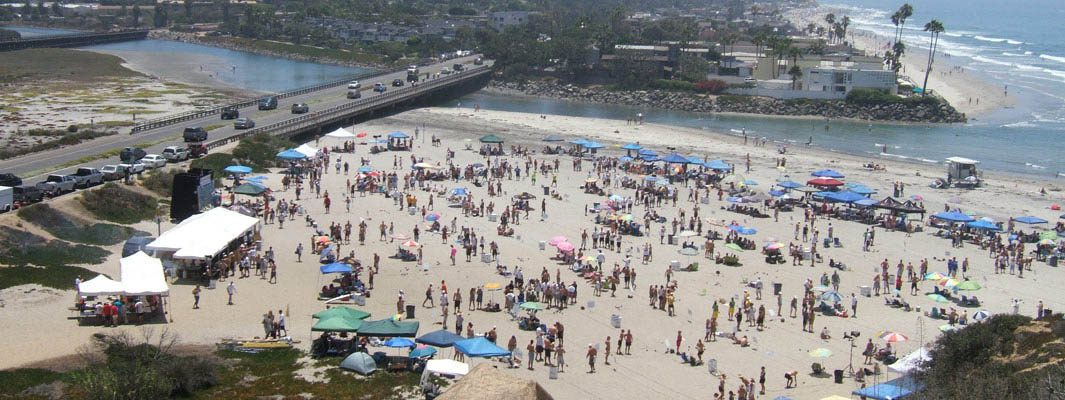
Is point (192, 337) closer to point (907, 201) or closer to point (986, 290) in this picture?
point (986, 290)

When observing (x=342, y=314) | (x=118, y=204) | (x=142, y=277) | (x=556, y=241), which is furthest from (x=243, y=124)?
(x=342, y=314)

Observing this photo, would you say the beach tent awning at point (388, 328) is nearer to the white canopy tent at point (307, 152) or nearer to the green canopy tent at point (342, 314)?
the green canopy tent at point (342, 314)

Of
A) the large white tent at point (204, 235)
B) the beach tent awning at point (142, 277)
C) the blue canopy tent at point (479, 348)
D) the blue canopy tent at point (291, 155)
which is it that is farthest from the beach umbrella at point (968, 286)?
the blue canopy tent at point (291, 155)

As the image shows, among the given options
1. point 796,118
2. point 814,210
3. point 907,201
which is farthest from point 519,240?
point 796,118

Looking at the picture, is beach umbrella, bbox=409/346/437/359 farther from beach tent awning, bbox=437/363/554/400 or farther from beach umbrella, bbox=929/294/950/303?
beach umbrella, bbox=929/294/950/303

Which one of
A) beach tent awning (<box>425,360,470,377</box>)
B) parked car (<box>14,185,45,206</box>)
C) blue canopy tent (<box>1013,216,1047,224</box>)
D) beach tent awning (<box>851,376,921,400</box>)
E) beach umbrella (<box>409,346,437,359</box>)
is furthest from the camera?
blue canopy tent (<box>1013,216,1047,224</box>)

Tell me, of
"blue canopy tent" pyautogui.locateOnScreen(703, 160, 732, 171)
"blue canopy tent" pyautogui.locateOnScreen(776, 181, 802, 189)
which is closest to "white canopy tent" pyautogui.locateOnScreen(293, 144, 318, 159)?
"blue canopy tent" pyautogui.locateOnScreen(703, 160, 732, 171)
